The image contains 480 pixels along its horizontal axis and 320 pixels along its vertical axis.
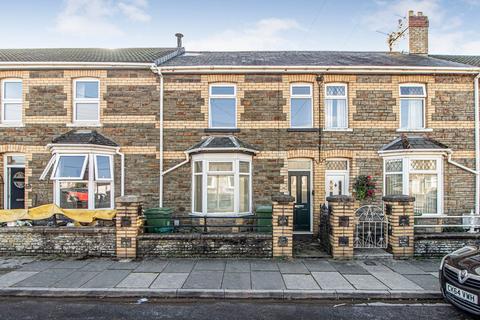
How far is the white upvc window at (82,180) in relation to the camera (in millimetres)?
10266

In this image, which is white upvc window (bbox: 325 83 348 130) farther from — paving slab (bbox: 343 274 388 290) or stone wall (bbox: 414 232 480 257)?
paving slab (bbox: 343 274 388 290)

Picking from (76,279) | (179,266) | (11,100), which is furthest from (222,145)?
(11,100)

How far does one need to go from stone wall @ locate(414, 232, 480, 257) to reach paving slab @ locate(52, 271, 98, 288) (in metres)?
8.21

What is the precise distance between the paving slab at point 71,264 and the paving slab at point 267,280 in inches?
168

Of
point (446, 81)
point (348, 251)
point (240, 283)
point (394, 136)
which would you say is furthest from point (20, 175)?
point (446, 81)

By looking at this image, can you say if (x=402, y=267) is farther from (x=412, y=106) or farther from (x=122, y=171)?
(x=122, y=171)

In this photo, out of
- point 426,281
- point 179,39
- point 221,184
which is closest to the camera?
point 426,281

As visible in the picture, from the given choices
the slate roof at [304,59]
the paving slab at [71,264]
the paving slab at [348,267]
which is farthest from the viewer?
the slate roof at [304,59]

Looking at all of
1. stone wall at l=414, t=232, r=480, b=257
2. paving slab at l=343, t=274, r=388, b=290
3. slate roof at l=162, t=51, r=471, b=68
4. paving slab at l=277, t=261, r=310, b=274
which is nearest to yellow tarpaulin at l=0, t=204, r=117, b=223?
paving slab at l=277, t=261, r=310, b=274

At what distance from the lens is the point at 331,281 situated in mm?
6469

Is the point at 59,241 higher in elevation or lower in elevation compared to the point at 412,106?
lower

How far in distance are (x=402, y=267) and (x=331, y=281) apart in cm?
224

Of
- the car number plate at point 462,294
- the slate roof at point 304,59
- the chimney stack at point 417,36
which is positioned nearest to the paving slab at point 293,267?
the car number plate at point 462,294

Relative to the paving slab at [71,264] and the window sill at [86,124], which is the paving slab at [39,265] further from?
the window sill at [86,124]
